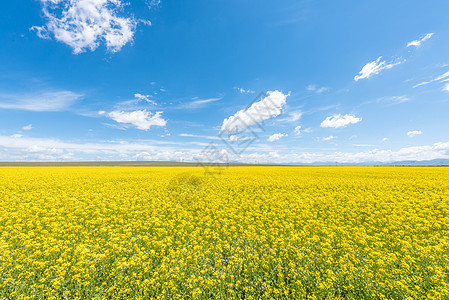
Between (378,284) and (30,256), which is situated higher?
(30,256)

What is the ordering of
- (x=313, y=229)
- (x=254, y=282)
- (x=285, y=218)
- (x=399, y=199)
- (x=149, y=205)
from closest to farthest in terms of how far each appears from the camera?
(x=254, y=282), (x=313, y=229), (x=285, y=218), (x=149, y=205), (x=399, y=199)

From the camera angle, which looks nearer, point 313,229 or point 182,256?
point 182,256

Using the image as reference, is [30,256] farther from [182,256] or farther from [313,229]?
[313,229]

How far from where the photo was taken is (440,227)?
8.73 meters

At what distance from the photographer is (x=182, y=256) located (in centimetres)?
620

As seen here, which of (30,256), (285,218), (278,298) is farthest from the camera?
(285,218)

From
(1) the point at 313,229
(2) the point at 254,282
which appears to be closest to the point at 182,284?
(2) the point at 254,282

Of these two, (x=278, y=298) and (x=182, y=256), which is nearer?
(x=278, y=298)

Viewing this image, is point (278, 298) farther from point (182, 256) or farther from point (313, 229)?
point (313, 229)

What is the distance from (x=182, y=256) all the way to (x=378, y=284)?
6.03 metres

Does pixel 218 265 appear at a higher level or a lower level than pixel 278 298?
higher

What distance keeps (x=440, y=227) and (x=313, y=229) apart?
672 centimetres

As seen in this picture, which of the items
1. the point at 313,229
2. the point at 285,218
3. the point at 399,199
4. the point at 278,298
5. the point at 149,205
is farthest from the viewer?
the point at 399,199

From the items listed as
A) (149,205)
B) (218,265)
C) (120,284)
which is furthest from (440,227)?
(149,205)
